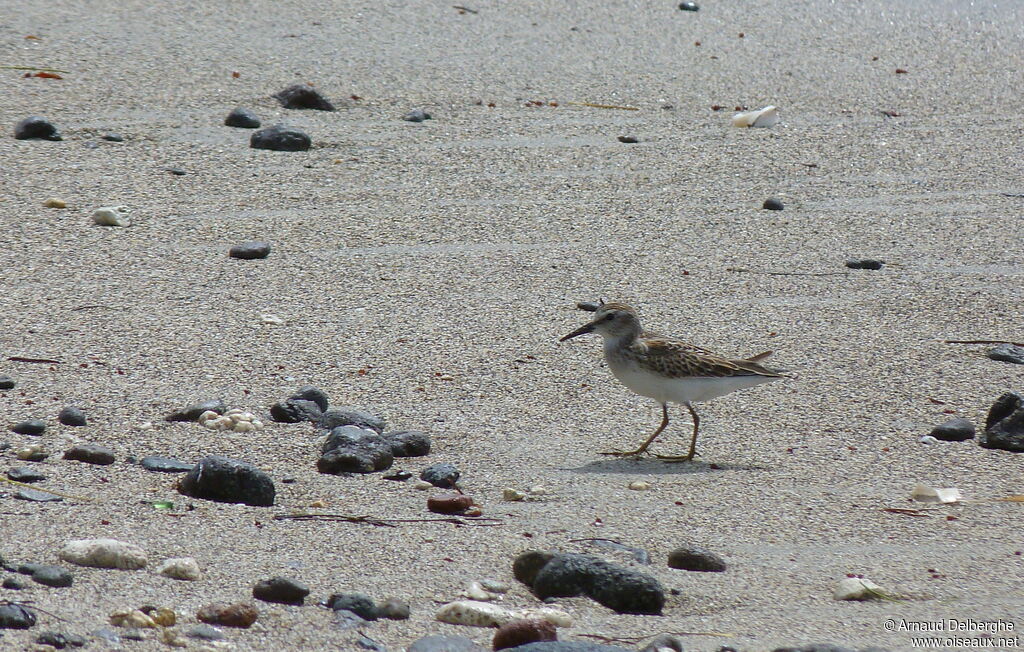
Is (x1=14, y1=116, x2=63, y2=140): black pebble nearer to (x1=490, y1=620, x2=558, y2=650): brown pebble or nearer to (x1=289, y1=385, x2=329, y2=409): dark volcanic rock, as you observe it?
(x1=289, y1=385, x2=329, y2=409): dark volcanic rock

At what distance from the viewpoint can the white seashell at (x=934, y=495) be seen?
444cm

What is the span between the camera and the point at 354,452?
4.41 m

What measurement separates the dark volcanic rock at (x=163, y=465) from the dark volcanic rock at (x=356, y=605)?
1102mm

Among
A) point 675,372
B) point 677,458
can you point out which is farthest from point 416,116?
point 677,458

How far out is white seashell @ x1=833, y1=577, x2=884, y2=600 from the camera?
3666 millimetres

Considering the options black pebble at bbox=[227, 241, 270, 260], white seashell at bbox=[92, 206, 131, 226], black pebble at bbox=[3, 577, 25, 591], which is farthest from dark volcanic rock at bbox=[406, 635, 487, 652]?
white seashell at bbox=[92, 206, 131, 226]

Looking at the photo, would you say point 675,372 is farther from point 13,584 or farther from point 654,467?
point 13,584

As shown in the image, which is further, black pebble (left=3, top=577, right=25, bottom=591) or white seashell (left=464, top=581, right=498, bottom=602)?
white seashell (left=464, top=581, right=498, bottom=602)

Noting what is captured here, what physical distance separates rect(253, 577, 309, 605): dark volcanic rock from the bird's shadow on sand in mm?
1418

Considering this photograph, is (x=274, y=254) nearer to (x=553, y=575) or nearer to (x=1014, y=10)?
(x=553, y=575)

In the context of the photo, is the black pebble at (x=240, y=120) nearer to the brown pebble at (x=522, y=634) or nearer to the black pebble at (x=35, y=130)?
the black pebble at (x=35, y=130)

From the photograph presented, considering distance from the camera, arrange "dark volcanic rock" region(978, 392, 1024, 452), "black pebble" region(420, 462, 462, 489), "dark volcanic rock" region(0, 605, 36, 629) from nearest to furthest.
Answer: "dark volcanic rock" region(0, 605, 36, 629) → "black pebble" region(420, 462, 462, 489) → "dark volcanic rock" region(978, 392, 1024, 452)

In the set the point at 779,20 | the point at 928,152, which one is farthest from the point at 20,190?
the point at 779,20

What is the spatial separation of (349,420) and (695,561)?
4.86 feet
